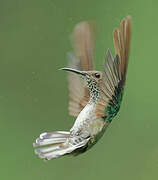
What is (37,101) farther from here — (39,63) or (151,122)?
(151,122)

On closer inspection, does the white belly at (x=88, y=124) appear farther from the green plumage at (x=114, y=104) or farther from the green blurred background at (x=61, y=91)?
the green blurred background at (x=61, y=91)

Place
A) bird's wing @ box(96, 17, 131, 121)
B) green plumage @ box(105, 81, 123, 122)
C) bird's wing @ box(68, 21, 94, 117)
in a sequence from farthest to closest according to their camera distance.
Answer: bird's wing @ box(68, 21, 94, 117)
green plumage @ box(105, 81, 123, 122)
bird's wing @ box(96, 17, 131, 121)

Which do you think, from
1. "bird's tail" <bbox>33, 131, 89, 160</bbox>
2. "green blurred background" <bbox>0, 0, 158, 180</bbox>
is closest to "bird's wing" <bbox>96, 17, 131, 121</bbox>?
"bird's tail" <bbox>33, 131, 89, 160</bbox>

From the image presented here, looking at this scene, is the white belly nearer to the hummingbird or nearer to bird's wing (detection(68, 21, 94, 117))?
the hummingbird

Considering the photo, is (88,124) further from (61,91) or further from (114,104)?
(61,91)

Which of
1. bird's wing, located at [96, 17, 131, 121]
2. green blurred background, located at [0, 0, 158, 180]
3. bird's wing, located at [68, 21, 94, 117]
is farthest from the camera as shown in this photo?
green blurred background, located at [0, 0, 158, 180]

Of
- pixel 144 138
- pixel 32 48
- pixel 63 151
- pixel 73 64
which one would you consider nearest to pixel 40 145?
pixel 63 151
